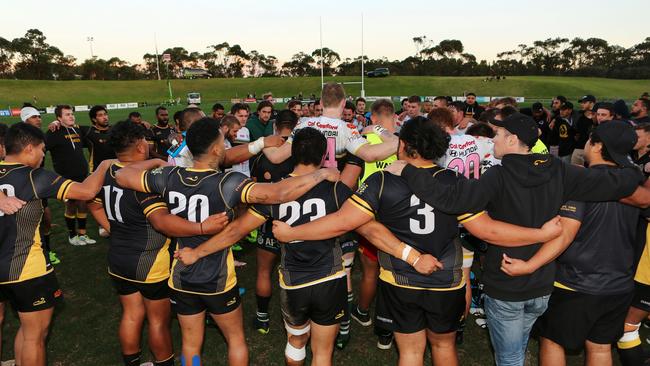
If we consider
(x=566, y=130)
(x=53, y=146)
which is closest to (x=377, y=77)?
(x=566, y=130)

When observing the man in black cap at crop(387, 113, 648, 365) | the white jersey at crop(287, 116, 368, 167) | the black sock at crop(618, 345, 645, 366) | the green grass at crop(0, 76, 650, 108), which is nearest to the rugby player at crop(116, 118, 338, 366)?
the man in black cap at crop(387, 113, 648, 365)

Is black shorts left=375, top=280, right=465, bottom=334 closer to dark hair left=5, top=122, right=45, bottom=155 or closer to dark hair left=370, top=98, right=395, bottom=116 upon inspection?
dark hair left=370, top=98, right=395, bottom=116

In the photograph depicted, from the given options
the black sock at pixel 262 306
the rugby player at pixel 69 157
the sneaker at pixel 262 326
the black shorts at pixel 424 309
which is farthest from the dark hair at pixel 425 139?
the rugby player at pixel 69 157

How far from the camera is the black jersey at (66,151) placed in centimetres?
834

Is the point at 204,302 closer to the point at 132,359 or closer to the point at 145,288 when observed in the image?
the point at 145,288

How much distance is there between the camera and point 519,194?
3094mm

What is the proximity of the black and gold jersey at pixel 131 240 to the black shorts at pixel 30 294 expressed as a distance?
616 millimetres

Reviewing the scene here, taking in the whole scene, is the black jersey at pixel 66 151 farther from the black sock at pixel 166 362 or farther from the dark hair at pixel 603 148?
the dark hair at pixel 603 148

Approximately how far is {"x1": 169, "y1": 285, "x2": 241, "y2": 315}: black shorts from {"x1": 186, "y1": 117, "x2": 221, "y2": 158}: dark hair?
1271 millimetres

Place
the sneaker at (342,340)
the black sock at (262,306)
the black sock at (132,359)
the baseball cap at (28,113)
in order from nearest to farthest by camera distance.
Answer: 1. the black sock at (132,359)
2. the sneaker at (342,340)
3. the black sock at (262,306)
4. the baseball cap at (28,113)

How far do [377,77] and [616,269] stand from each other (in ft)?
261

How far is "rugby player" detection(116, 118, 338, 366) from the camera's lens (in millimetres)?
3293

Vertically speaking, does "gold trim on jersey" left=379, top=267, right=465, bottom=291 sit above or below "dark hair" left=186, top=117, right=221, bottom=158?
below

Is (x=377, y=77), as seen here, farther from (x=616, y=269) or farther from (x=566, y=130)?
(x=616, y=269)
